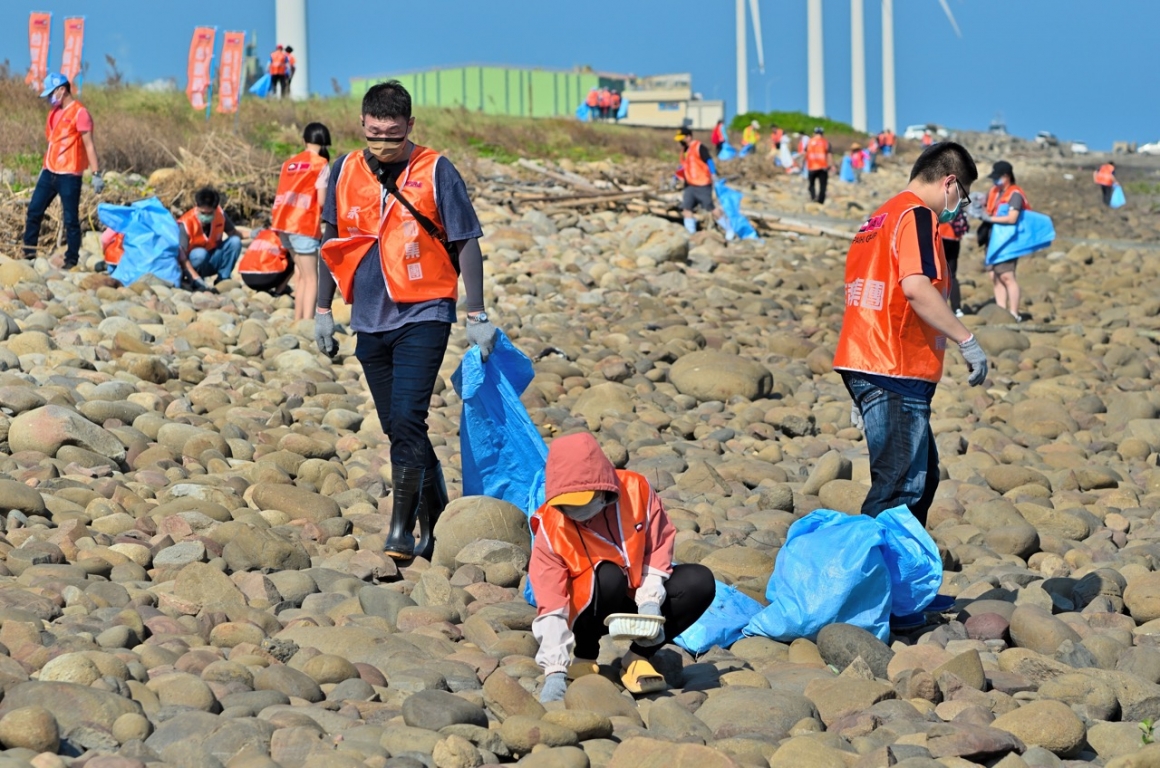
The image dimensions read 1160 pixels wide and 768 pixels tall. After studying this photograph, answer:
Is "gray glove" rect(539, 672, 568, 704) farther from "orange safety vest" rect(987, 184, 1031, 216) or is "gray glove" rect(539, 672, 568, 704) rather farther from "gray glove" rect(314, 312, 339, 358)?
"orange safety vest" rect(987, 184, 1031, 216)

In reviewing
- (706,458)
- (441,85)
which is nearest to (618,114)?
(441,85)

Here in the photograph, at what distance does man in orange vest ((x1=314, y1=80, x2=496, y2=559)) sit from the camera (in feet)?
16.4

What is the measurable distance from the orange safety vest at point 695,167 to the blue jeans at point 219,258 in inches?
238

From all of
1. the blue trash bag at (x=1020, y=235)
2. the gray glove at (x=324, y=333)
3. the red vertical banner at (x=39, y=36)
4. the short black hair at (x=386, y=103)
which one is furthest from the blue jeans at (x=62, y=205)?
the red vertical banner at (x=39, y=36)

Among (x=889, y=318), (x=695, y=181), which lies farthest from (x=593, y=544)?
(x=695, y=181)

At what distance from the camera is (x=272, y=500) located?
5.91 m

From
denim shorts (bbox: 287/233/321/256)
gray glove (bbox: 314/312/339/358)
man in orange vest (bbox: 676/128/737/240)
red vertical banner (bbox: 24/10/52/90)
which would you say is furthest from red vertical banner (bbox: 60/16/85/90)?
gray glove (bbox: 314/312/339/358)

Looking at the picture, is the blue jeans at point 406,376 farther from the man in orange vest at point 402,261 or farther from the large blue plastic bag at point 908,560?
the large blue plastic bag at point 908,560

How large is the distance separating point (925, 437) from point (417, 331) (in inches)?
69.7

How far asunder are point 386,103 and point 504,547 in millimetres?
1613

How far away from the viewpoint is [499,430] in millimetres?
5445

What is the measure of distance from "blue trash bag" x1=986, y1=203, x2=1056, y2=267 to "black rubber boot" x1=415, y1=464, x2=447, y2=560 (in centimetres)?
769

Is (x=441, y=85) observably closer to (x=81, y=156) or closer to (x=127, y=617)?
(x=81, y=156)

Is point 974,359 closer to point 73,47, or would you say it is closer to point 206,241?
point 206,241
